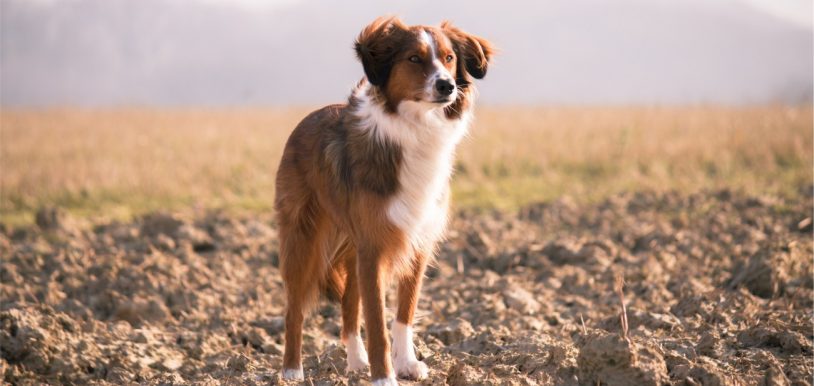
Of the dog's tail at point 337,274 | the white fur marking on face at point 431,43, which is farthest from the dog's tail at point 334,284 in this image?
the white fur marking on face at point 431,43

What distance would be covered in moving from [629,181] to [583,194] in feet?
5.03

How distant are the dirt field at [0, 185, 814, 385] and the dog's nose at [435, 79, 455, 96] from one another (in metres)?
1.49

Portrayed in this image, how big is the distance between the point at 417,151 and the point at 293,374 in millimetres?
1607

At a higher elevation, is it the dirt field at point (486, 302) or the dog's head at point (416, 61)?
the dog's head at point (416, 61)

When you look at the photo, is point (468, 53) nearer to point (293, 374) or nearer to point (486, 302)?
point (293, 374)

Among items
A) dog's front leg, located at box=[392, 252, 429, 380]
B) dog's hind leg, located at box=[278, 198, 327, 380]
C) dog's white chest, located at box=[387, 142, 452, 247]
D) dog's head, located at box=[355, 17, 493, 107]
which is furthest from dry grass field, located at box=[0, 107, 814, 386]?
dog's head, located at box=[355, 17, 493, 107]

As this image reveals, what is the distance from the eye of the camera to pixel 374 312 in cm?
487

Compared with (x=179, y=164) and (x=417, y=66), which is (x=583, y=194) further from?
(x=417, y=66)

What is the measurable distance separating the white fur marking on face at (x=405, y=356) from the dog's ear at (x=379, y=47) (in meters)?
1.41

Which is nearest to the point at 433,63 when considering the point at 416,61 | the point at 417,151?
the point at 416,61

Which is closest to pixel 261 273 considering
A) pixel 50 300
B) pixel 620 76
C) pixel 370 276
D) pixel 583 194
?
pixel 50 300

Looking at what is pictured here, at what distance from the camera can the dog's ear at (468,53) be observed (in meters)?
5.14

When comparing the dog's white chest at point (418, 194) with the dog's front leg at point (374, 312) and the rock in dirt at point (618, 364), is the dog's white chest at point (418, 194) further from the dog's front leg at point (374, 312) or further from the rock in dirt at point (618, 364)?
the rock in dirt at point (618, 364)

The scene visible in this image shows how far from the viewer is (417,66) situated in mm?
4859
